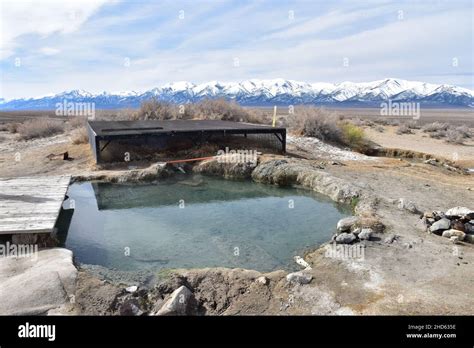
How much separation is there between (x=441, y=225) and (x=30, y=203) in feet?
33.4

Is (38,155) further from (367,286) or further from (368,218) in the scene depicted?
(367,286)

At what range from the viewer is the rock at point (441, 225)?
30.1 feet

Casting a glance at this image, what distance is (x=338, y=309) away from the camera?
6035 millimetres

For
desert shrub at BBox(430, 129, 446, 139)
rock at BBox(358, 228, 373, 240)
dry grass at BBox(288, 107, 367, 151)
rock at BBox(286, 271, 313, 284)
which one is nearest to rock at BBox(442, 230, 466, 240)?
rock at BBox(358, 228, 373, 240)

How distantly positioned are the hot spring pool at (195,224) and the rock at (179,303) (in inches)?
69.2

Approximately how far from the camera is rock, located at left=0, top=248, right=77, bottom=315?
19.2 feet

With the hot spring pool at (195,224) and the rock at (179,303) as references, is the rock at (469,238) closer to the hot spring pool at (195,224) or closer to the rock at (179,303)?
the hot spring pool at (195,224)

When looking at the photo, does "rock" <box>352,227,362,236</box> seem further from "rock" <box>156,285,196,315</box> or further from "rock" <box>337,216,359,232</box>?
"rock" <box>156,285,196,315</box>

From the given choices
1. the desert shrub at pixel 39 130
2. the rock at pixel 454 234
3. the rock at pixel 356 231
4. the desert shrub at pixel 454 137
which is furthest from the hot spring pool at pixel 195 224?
the desert shrub at pixel 454 137

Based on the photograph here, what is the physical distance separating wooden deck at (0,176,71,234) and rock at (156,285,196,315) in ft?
11.7

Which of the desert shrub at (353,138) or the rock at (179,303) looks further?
the desert shrub at (353,138)
